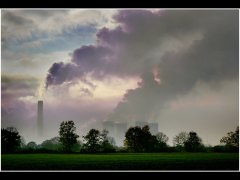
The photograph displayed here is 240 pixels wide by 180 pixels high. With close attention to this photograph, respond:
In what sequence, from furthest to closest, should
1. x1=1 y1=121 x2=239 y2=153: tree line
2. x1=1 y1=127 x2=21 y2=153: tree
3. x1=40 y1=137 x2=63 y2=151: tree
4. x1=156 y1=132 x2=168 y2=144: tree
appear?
x1=1 y1=121 x2=239 y2=153: tree line, x1=40 y1=137 x2=63 y2=151: tree, x1=156 y1=132 x2=168 y2=144: tree, x1=1 y1=127 x2=21 y2=153: tree

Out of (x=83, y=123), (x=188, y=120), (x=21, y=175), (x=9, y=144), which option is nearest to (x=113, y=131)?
(x=83, y=123)

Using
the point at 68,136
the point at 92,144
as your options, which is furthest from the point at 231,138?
the point at 68,136

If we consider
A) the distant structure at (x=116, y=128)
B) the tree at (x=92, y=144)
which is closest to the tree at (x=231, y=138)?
the distant structure at (x=116, y=128)

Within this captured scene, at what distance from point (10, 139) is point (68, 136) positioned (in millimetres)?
3866

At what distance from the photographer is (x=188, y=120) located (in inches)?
530

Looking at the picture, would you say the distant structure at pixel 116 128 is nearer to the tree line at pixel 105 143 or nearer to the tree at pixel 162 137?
the tree line at pixel 105 143

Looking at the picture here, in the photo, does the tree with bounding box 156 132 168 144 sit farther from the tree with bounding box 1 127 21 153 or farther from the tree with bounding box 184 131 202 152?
the tree with bounding box 1 127 21 153

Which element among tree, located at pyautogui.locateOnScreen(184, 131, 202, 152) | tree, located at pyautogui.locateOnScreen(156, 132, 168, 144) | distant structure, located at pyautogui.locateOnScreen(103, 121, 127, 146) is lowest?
tree, located at pyautogui.locateOnScreen(184, 131, 202, 152)

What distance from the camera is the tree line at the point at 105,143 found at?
58.4 feet

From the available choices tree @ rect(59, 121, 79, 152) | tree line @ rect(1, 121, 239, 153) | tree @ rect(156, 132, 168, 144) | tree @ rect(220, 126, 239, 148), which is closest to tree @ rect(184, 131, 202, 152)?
tree line @ rect(1, 121, 239, 153)

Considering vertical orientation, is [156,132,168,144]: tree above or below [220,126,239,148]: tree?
above

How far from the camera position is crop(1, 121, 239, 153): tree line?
17.8 metres
